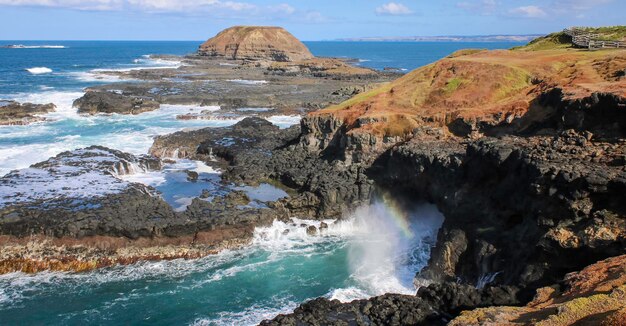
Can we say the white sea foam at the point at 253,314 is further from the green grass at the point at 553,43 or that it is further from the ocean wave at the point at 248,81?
the ocean wave at the point at 248,81

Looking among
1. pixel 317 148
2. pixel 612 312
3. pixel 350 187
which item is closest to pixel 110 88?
pixel 317 148

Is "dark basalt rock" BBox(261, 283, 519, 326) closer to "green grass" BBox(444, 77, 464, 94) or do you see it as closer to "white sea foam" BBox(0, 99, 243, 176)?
"green grass" BBox(444, 77, 464, 94)

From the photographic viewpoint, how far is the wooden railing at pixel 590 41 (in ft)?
127

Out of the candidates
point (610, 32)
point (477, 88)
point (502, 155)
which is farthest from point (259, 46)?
point (502, 155)

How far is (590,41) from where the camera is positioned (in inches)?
1594

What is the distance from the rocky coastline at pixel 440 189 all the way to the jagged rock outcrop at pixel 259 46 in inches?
4270

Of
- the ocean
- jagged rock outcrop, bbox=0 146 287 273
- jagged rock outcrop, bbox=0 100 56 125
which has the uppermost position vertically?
jagged rock outcrop, bbox=0 100 56 125

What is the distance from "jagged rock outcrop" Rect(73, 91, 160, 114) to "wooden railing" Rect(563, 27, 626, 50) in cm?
4732

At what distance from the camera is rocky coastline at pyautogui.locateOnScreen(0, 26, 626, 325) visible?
59.0 feet

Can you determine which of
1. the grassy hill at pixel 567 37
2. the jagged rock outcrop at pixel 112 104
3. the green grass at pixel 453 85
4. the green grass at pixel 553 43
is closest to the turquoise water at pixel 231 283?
the green grass at pixel 453 85

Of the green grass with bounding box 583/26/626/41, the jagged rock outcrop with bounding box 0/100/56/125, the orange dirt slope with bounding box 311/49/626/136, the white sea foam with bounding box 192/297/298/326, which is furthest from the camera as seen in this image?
the jagged rock outcrop with bounding box 0/100/56/125

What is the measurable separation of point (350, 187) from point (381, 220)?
9.09 feet

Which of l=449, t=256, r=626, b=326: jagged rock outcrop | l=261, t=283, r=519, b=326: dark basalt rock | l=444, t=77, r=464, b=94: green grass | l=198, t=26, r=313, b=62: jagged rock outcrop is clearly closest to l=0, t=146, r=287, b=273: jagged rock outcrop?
l=261, t=283, r=519, b=326: dark basalt rock

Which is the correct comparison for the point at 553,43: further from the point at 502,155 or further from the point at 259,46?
the point at 259,46
